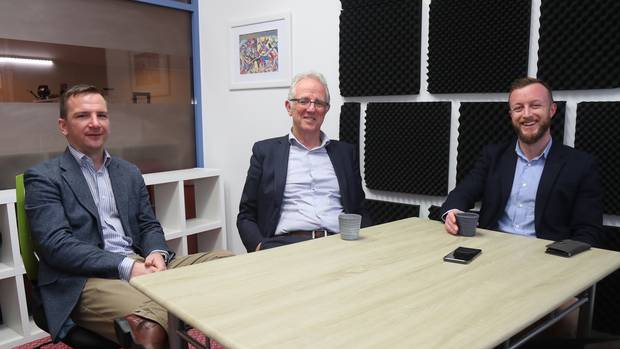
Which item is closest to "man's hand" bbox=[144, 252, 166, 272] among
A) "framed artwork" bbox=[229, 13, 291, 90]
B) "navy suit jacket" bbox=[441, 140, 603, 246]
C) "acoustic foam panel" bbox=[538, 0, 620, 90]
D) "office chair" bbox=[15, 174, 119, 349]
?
"office chair" bbox=[15, 174, 119, 349]

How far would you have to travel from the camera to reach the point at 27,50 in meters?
3.01

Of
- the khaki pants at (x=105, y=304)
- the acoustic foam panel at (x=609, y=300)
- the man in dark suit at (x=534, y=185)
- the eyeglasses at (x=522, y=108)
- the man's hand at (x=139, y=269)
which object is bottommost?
the acoustic foam panel at (x=609, y=300)

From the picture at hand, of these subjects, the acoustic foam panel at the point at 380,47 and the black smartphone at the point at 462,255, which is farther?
the acoustic foam panel at the point at 380,47

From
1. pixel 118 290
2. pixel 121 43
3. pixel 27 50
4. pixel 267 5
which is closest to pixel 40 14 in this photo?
pixel 27 50

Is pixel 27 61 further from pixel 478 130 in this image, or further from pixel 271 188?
pixel 478 130

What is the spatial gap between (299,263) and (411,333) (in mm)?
584

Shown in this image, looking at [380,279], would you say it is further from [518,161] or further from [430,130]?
[430,130]

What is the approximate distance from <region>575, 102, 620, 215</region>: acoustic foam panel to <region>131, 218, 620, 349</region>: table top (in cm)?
77

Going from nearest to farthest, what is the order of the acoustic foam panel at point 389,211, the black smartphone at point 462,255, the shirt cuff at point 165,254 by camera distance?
the black smartphone at point 462,255 → the shirt cuff at point 165,254 → the acoustic foam panel at point 389,211

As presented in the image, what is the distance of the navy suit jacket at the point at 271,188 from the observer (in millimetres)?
2449

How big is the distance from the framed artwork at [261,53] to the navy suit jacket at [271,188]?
1.06 metres

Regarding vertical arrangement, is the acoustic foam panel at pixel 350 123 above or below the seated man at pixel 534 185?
above

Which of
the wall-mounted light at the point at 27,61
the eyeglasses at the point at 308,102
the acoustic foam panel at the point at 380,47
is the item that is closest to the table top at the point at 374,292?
the eyeglasses at the point at 308,102

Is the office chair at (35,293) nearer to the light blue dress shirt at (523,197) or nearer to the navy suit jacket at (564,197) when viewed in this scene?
the navy suit jacket at (564,197)
